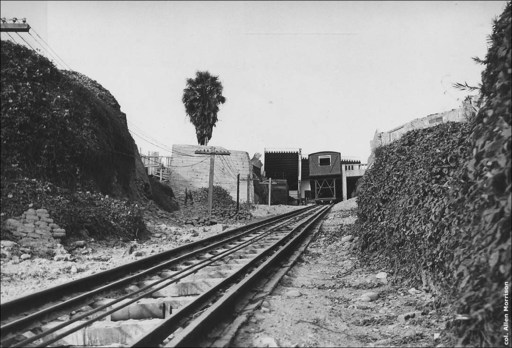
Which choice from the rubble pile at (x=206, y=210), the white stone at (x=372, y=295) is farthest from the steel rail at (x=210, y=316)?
the rubble pile at (x=206, y=210)

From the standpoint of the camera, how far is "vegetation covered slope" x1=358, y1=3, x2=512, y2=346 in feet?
8.10

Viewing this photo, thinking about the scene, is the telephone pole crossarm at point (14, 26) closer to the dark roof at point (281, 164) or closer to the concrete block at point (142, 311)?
the concrete block at point (142, 311)

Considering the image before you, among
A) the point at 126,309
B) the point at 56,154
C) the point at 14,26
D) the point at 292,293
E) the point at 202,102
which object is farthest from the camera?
the point at 202,102

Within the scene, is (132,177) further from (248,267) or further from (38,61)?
(248,267)

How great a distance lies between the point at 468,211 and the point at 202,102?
3523cm

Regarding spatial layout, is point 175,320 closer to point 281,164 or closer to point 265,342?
point 265,342

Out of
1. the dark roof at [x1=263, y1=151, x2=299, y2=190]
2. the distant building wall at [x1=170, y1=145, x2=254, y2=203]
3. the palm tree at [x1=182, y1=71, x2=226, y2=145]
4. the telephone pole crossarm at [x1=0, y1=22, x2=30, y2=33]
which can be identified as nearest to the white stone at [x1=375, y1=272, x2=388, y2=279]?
the telephone pole crossarm at [x1=0, y1=22, x2=30, y2=33]

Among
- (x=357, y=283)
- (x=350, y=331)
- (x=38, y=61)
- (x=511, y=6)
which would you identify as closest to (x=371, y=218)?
(x=357, y=283)

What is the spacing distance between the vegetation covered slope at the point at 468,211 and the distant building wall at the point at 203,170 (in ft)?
87.1

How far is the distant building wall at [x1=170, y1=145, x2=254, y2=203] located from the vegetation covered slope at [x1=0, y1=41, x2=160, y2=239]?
15264mm

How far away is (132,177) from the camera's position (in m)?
18.6

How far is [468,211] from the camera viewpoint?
10.1 feet

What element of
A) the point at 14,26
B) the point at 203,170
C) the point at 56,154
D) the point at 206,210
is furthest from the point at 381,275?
the point at 203,170

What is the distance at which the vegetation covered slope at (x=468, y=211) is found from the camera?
2469mm
